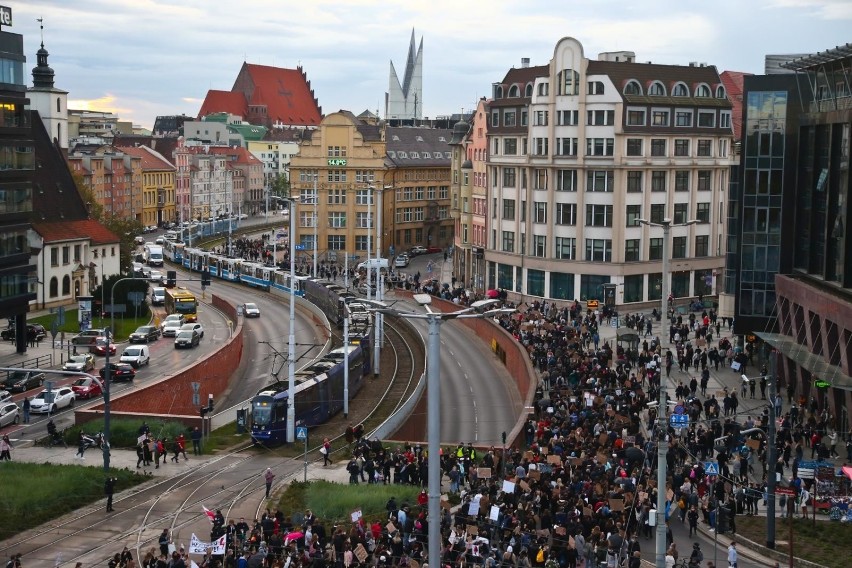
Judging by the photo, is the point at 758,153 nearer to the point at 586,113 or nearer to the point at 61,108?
the point at 586,113

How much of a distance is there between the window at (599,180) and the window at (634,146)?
83.9 inches

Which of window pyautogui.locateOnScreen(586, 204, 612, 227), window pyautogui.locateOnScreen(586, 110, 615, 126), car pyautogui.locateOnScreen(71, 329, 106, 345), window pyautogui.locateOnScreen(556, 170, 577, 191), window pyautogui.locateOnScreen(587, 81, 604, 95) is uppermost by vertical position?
window pyautogui.locateOnScreen(587, 81, 604, 95)

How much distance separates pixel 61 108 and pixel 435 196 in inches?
1774

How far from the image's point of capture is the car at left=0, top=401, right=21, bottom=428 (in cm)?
5175

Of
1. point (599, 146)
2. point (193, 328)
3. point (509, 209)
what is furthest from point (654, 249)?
point (193, 328)

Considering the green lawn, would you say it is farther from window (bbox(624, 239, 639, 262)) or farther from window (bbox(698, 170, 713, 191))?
window (bbox(698, 170, 713, 191))

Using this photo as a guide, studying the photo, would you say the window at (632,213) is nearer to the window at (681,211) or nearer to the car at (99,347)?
the window at (681,211)

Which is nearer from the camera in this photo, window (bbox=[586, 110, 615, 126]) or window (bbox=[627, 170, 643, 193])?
window (bbox=[586, 110, 615, 126])

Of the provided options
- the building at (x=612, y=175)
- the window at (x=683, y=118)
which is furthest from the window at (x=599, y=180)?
the window at (x=683, y=118)

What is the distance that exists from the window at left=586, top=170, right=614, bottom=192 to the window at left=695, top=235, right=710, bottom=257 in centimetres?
976

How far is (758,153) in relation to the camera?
204ft


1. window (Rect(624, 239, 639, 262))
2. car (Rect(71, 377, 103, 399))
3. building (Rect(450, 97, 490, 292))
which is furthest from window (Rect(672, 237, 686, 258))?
car (Rect(71, 377, 103, 399))

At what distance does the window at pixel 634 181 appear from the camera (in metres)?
85.9

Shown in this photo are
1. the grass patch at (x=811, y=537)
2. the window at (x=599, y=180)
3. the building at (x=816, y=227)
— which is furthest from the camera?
the window at (x=599, y=180)
